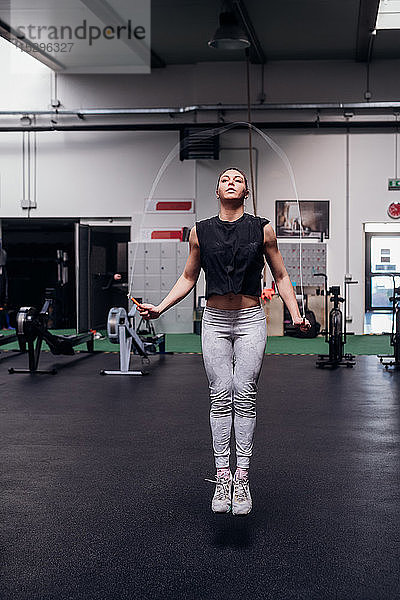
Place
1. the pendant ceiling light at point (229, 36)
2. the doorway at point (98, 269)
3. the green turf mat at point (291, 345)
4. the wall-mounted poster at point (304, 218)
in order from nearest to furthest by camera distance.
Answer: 1. the pendant ceiling light at point (229, 36)
2. the green turf mat at point (291, 345)
3. the doorway at point (98, 269)
4. the wall-mounted poster at point (304, 218)

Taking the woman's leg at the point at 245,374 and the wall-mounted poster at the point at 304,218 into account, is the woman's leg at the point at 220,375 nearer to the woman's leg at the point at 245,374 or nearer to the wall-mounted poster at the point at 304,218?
the woman's leg at the point at 245,374

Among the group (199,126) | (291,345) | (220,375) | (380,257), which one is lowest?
(291,345)

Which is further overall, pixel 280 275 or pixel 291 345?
pixel 291 345

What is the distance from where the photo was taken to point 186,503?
10.7ft

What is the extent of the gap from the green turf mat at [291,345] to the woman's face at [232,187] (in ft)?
22.7

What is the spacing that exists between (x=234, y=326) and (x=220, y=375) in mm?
224

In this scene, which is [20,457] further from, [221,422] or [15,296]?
[15,296]

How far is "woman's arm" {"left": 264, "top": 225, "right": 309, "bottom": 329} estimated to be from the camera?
3.10 meters

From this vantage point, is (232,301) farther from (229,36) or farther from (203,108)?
(203,108)

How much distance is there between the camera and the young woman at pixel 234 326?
304 cm

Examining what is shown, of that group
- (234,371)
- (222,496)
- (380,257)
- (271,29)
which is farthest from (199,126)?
(222,496)

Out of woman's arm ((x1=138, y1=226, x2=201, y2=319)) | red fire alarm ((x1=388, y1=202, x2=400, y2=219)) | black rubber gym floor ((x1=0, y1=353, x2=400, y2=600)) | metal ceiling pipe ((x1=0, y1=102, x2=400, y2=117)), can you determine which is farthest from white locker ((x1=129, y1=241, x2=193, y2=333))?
woman's arm ((x1=138, y1=226, x2=201, y2=319))

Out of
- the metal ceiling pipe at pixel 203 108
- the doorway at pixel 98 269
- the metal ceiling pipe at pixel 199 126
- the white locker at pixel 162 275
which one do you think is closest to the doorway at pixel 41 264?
the doorway at pixel 98 269

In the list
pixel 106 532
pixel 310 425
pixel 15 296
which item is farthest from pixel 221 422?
pixel 15 296
